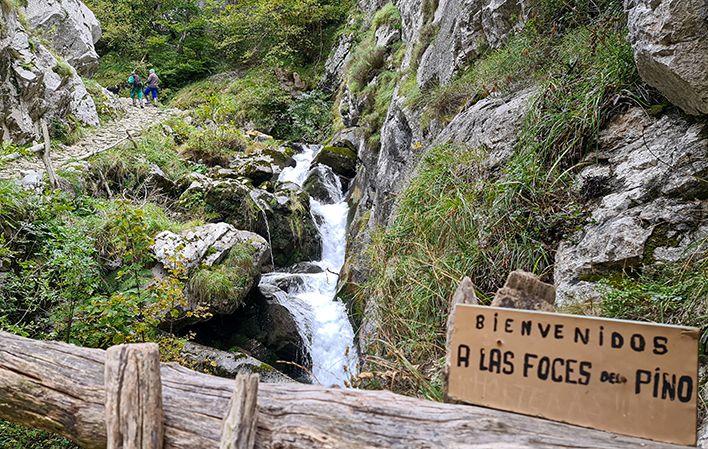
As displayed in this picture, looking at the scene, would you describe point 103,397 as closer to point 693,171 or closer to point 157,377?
point 157,377

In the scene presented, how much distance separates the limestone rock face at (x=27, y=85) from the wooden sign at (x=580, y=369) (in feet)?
→ 32.2

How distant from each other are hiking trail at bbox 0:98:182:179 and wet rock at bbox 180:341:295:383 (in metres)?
4.05

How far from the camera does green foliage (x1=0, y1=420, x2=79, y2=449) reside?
12.3ft

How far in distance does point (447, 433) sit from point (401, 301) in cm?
238

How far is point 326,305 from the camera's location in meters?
7.77

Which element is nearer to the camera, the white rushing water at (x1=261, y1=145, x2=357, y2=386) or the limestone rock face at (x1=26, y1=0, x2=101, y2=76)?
the white rushing water at (x1=261, y1=145, x2=357, y2=386)

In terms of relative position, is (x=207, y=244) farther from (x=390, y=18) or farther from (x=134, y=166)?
(x=390, y=18)

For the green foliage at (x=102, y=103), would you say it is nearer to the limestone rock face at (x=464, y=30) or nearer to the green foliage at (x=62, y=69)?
the green foliage at (x=62, y=69)

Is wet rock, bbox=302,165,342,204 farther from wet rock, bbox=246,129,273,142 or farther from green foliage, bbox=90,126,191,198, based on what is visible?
wet rock, bbox=246,129,273,142

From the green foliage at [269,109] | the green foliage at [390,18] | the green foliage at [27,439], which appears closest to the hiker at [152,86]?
the green foliage at [269,109]

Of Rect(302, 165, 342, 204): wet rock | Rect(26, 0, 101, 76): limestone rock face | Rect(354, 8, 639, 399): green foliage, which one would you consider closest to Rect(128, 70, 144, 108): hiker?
Rect(26, 0, 101, 76): limestone rock face

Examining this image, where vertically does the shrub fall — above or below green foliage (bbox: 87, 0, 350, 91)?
below

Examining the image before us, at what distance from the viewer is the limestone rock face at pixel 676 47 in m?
2.79

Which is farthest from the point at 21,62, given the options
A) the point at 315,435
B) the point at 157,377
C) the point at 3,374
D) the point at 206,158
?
the point at 315,435
